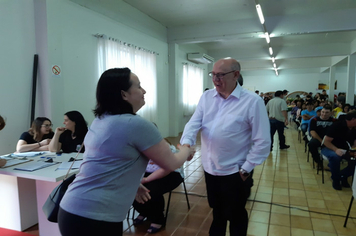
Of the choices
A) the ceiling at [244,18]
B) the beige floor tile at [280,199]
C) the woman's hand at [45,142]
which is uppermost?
the ceiling at [244,18]

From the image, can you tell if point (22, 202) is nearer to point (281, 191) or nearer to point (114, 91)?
point (114, 91)

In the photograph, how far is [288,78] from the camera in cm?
1762

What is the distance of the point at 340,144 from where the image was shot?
354 centimetres

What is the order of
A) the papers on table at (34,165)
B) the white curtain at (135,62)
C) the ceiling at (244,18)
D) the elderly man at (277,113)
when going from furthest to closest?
the elderly man at (277,113)
the ceiling at (244,18)
the white curtain at (135,62)
the papers on table at (34,165)

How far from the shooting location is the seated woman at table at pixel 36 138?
306cm

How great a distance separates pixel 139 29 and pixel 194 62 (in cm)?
395

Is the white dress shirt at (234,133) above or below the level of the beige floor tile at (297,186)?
above

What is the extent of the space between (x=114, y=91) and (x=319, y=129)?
168 inches

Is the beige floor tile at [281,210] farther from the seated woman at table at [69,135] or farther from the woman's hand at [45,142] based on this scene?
the woman's hand at [45,142]

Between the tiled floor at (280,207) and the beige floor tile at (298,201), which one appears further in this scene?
the beige floor tile at (298,201)

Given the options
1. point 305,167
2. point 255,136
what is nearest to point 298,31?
point 305,167

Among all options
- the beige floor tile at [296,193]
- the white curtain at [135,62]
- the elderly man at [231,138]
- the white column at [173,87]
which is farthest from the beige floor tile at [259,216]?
the white column at [173,87]

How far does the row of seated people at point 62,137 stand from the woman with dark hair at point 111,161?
7.03 feet

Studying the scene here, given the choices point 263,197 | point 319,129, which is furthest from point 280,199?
point 319,129
